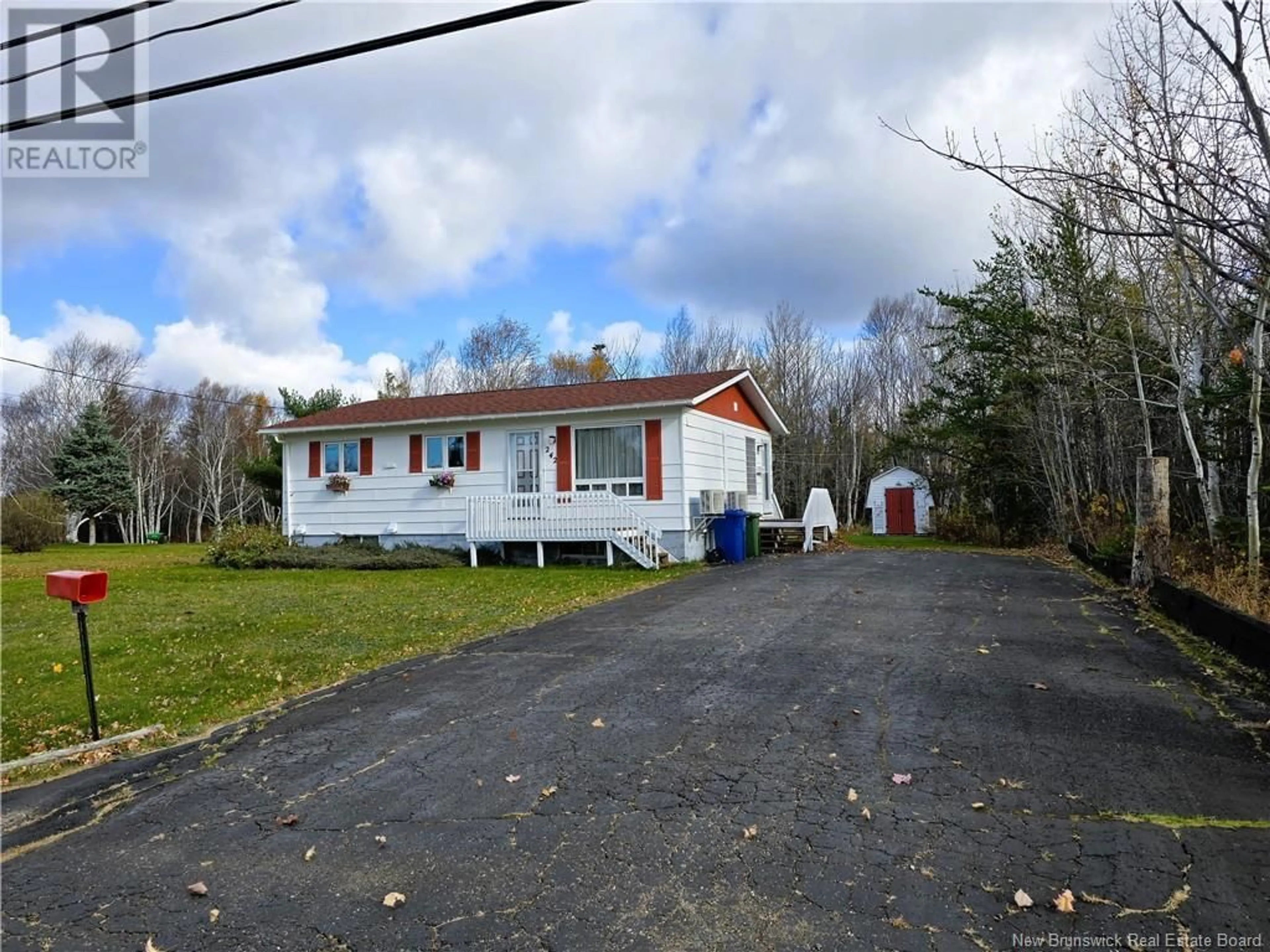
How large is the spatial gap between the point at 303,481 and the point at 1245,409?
19.3 meters

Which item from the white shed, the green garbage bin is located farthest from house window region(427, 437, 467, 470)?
the white shed

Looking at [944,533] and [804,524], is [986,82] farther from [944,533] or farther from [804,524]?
[944,533]

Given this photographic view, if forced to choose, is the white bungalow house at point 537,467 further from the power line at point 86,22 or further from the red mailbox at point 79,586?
the power line at point 86,22

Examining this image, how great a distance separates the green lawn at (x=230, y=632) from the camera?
5719 mm

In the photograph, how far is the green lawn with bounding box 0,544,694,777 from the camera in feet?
18.8

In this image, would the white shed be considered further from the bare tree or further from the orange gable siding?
the bare tree

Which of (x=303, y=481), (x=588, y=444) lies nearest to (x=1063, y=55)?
(x=588, y=444)

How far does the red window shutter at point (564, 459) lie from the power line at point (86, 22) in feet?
40.1

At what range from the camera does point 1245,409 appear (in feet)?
33.7

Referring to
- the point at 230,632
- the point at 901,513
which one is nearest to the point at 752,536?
the point at 230,632

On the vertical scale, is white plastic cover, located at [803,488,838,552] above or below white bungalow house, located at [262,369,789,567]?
below

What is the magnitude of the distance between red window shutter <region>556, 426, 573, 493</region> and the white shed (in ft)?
64.8

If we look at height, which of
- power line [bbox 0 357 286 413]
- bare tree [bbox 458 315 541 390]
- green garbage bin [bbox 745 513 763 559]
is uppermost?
bare tree [bbox 458 315 541 390]

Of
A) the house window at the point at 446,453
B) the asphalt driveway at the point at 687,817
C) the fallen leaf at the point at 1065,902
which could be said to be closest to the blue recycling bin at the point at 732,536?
the house window at the point at 446,453
